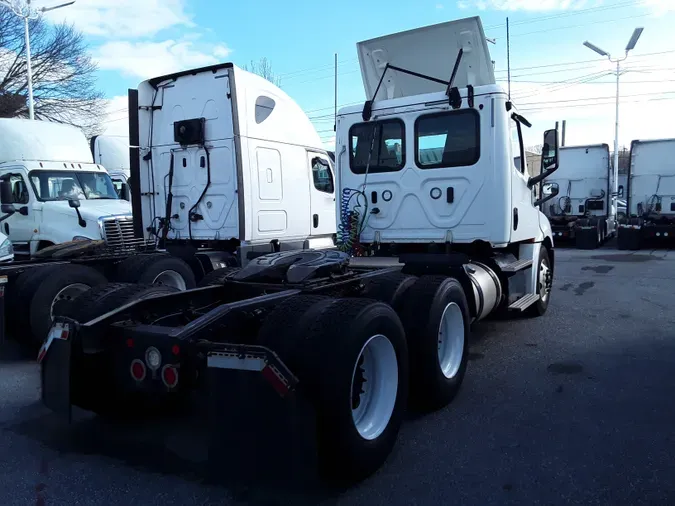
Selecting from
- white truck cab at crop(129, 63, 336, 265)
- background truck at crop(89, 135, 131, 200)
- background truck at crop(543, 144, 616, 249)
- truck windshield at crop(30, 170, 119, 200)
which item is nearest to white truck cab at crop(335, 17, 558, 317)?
white truck cab at crop(129, 63, 336, 265)

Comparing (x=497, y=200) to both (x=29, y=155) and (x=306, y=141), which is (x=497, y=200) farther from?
(x=29, y=155)

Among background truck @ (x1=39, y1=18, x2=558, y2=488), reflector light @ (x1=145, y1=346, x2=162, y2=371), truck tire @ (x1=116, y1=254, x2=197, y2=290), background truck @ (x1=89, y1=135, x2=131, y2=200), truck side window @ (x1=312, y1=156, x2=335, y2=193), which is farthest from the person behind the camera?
background truck @ (x1=89, y1=135, x2=131, y2=200)

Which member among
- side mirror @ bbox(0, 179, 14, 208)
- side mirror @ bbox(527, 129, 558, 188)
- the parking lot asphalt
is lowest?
the parking lot asphalt

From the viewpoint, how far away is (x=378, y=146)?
7.12 meters

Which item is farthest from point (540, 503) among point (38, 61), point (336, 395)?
point (38, 61)

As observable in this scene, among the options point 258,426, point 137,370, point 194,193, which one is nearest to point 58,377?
point 137,370

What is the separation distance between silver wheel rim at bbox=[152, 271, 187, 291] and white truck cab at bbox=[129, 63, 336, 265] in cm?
101

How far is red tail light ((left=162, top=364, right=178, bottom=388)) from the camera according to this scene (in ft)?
11.6

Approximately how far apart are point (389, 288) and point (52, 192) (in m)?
8.22

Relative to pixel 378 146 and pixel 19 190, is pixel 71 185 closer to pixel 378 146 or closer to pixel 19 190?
pixel 19 190

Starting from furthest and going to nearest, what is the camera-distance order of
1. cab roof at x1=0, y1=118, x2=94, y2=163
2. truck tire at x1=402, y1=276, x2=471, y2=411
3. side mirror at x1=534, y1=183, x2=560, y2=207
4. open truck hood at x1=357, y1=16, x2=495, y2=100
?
cab roof at x1=0, y1=118, x2=94, y2=163 < side mirror at x1=534, y1=183, x2=560, y2=207 < open truck hood at x1=357, y1=16, x2=495, y2=100 < truck tire at x1=402, y1=276, x2=471, y2=411

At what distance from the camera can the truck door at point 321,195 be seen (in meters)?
10.4

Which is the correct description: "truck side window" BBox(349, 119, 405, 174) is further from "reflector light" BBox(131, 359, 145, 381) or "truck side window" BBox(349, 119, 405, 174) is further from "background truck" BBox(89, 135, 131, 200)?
"background truck" BBox(89, 135, 131, 200)

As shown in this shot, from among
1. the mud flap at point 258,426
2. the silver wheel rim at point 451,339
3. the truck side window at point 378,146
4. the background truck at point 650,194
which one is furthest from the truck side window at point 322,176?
the background truck at point 650,194
